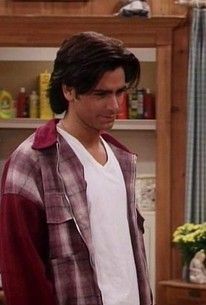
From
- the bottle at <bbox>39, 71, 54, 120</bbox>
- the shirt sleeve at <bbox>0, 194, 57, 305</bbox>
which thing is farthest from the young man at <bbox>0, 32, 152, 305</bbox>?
the bottle at <bbox>39, 71, 54, 120</bbox>

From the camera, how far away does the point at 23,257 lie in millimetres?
1383

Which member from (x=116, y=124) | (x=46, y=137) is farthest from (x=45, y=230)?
(x=116, y=124)

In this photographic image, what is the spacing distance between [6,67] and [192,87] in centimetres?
207

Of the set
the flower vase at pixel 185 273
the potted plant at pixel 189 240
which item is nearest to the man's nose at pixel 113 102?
the potted plant at pixel 189 240

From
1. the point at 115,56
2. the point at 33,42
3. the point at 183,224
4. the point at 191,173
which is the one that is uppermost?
the point at 33,42

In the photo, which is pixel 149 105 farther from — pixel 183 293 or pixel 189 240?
pixel 183 293

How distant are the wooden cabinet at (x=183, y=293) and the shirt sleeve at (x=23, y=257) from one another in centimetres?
259

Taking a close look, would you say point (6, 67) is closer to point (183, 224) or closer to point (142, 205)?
point (142, 205)

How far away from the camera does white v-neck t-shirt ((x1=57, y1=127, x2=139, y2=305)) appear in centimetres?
148

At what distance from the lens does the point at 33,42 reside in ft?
13.9

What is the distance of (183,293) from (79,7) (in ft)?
5.64

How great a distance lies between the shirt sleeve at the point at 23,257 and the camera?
4.54ft

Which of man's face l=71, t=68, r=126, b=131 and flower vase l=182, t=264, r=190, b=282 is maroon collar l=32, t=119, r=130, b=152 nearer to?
man's face l=71, t=68, r=126, b=131

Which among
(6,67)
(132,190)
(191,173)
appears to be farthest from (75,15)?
(132,190)
